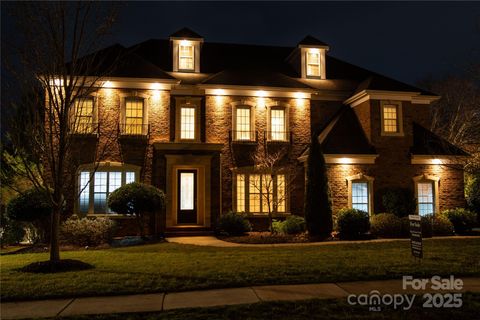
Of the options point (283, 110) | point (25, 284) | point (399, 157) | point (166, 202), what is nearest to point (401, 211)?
point (399, 157)

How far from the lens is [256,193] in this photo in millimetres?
20172

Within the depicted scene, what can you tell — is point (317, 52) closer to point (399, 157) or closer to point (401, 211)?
point (399, 157)

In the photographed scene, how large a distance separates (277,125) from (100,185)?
8.53 m

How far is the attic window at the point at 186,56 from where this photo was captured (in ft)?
70.3

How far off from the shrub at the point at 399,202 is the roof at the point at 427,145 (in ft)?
7.16

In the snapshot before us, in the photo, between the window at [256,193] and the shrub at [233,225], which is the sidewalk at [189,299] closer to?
the shrub at [233,225]

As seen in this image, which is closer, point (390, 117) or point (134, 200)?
point (134, 200)

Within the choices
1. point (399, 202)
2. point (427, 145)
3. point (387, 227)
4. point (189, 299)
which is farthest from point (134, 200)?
point (427, 145)

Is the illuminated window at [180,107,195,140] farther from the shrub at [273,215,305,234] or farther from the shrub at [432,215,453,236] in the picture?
the shrub at [432,215,453,236]

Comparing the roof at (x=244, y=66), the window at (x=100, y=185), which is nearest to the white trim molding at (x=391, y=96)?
the roof at (x=244, y=66)

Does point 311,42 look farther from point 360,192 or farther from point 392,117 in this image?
point 360,192

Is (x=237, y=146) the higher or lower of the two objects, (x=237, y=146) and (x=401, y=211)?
the higher

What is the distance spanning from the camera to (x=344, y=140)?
20328 mm

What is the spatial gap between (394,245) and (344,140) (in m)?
6.87
